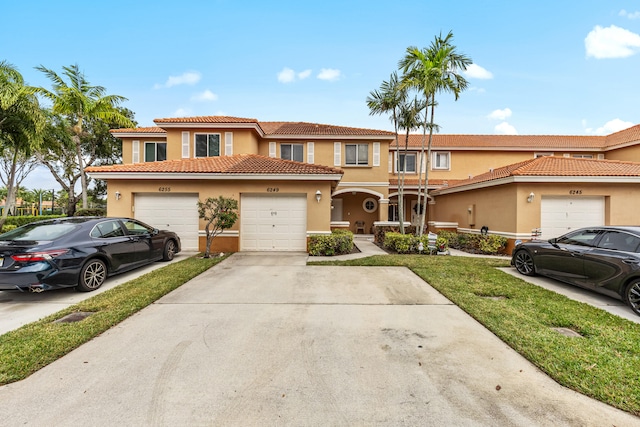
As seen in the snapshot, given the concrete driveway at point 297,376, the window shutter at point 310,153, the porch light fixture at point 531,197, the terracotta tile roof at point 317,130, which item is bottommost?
the concrete driveway at point 297,376

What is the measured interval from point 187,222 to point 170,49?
10.2 metres

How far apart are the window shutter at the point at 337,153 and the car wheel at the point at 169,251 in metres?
10.5

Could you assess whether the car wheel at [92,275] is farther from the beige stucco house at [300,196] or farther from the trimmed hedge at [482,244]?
the trimmed hedge at [482,244]

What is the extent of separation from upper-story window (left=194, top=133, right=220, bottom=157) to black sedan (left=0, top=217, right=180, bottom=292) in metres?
8.52

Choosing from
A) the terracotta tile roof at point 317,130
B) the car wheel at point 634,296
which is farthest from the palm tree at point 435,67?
the car wheel at point 634,296

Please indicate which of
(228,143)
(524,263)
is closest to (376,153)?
(228,143)

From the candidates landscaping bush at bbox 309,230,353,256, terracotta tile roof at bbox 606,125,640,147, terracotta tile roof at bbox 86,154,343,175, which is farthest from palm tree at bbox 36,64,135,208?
terracotta tile roof at bbox 606,125,640,147

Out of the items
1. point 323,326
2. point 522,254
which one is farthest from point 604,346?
point 522,254

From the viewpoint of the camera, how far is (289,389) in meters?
2.85

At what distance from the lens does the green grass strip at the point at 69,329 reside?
325cm

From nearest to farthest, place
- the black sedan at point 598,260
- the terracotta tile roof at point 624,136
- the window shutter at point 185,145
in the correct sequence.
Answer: the black sedan at point 598,260, the window shutter at point 185,145, the terracotta tile roof at point 624,136

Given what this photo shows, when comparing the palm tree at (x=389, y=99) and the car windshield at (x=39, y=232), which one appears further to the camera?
the palm tree at (x=389, y=99)

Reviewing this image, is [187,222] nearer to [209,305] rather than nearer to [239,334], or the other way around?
[209,305]

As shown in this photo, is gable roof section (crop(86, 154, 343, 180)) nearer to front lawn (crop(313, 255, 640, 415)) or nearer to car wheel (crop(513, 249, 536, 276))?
front lawn (crop(313, 255, 640, 415))
